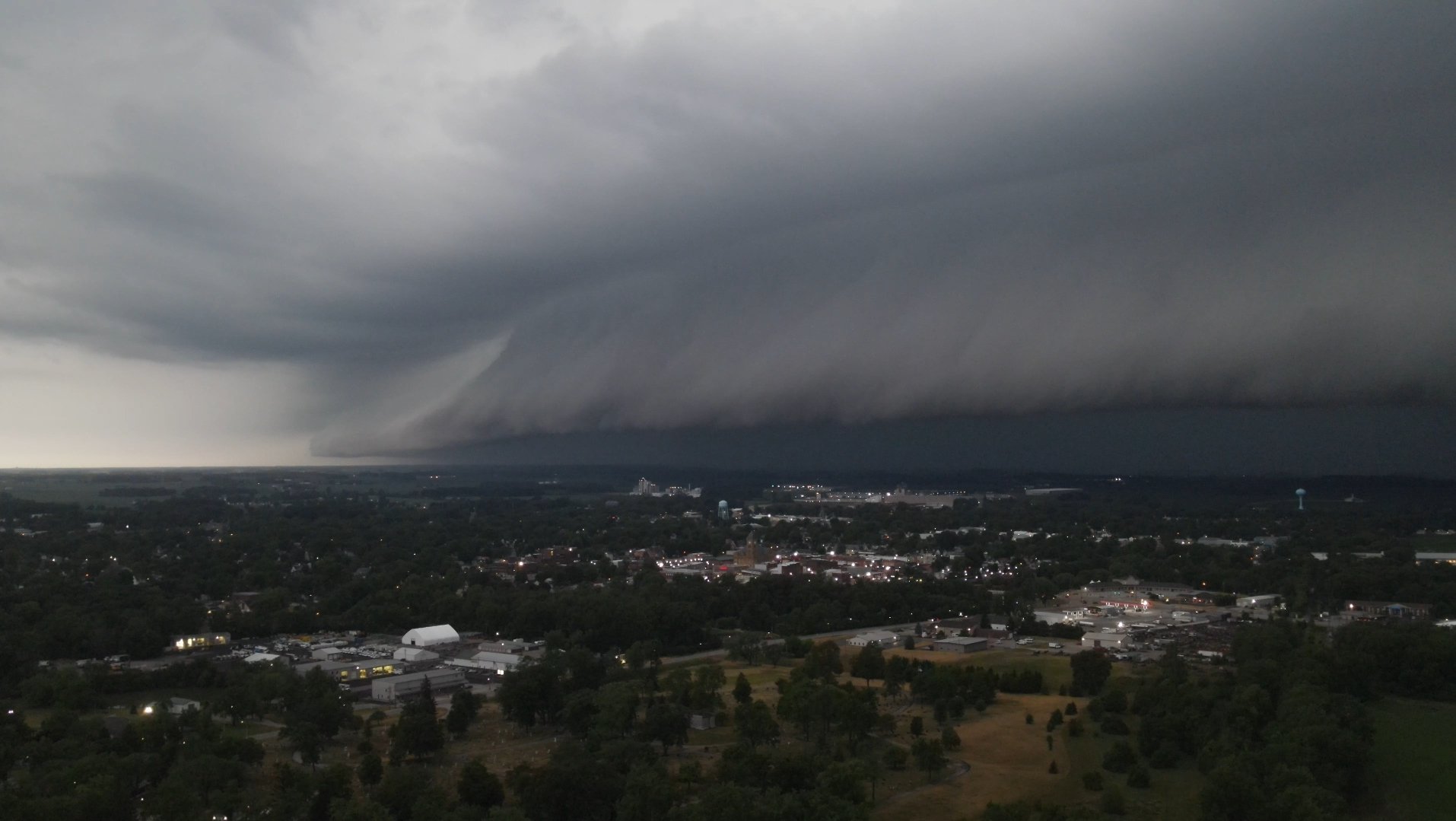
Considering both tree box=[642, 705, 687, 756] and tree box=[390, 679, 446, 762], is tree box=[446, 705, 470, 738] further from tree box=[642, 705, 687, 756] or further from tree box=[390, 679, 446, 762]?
tree box=[642, 705, 687, 756]

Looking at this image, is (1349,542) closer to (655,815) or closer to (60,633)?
(655,815)

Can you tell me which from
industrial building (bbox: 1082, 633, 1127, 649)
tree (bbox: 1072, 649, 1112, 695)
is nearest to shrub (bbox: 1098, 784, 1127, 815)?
tree (bbox: 1072, 649, 1112, 695)

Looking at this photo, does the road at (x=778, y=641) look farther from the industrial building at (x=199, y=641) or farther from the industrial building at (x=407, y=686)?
the industrial building at (x=199, y=641)

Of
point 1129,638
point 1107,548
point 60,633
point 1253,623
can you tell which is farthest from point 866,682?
point 1107,548

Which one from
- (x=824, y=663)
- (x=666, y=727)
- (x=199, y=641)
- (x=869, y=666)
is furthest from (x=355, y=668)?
(x=869, y=666)

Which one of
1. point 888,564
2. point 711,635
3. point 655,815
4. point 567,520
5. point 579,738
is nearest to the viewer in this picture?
point 655,815

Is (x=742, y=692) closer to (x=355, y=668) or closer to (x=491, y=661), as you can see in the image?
(x=491, y=661)

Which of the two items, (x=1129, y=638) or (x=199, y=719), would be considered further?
(x=1129, y=638)
